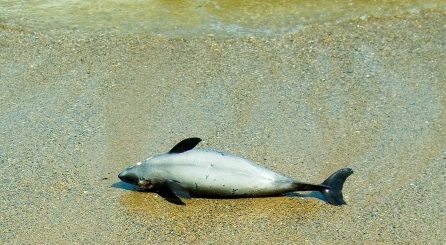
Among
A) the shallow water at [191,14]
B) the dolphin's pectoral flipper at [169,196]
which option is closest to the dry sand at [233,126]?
the dolphin's pectoral flipper at [169,196]

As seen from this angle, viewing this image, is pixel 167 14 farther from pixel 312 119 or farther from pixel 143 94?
pixel 312 119

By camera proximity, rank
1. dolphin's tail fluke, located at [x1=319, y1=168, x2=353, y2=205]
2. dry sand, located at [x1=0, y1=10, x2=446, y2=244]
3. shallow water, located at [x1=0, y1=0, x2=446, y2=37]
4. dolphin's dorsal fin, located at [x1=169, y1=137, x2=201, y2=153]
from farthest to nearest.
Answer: shallow water, located at [x1=0, y1=0, x2=446, y2=37] → dolphin's dorsal fin, located at [x1=169, y1=137, x2=201, y2=153] → dolphin's tail fluke, located at [x1=319, y1=168, x2=353, y2=205] → dry sand, located at [x1=0, y1=10, x2=446, y2=244]

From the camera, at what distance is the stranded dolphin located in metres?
5.88

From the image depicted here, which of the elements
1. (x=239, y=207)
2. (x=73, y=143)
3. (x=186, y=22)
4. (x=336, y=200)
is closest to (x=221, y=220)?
(x=239, y=207)

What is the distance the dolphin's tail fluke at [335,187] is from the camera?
229 inches

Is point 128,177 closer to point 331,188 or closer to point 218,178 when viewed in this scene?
point 218,178

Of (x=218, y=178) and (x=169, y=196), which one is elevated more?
(x=218, y=178)

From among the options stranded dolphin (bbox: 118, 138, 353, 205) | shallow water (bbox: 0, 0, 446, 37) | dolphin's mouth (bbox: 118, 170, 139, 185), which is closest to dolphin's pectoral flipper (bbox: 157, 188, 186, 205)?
stranded dolphin (bbox: 118, 138, 353, 205)

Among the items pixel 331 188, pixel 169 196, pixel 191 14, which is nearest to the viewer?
pixel 331 188

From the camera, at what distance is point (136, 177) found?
6.08 meters

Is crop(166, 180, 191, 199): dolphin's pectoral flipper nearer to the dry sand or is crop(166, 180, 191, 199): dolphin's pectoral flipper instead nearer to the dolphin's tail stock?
the dry sand

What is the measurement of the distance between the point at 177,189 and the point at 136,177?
1.09 ft

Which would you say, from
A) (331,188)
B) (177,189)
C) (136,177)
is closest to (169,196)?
(177,189)

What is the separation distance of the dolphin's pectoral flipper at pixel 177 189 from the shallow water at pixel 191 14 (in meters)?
3.59
